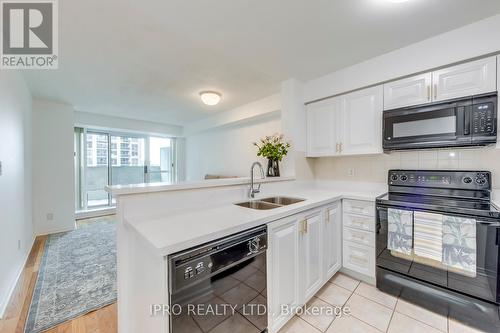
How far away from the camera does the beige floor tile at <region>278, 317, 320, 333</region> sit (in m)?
1.56

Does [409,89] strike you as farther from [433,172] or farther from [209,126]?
[209,126]

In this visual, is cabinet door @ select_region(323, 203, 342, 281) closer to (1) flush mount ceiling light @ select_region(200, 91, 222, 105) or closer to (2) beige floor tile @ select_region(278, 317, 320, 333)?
(2) beige floor tile @ select_region(278, 317, 320, 333)

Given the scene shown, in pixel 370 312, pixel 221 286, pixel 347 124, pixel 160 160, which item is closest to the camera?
pixel 221 286

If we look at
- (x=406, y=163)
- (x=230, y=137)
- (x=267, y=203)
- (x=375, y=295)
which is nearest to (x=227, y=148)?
(x=230, y=137)

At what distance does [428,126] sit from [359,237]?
49.5 inches

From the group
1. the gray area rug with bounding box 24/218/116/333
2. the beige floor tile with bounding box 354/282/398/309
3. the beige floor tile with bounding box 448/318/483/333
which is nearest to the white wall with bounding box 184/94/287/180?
the beige floor tile with bounding box 354/282/398/309

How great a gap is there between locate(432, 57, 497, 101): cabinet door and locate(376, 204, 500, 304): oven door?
3.55 ft

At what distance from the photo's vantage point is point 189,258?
101 cm

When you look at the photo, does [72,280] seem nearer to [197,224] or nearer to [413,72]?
[197,224]

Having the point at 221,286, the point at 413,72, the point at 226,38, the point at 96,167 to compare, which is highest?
the point at 226,38

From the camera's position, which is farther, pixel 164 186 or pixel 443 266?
pixel 443 266

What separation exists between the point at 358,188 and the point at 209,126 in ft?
11.7

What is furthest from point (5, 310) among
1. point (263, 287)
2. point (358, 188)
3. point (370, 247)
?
point (358, 188)

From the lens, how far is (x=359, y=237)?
85.4 inches
